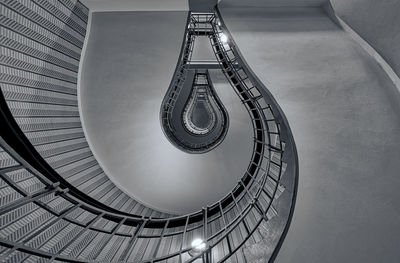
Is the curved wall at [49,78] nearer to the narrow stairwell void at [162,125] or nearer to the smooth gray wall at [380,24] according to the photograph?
the narrow stairwell void at [162,125]

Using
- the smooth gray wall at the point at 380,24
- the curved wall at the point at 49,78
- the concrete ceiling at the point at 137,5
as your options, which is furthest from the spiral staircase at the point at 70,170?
the smooth gray wall at the point at 380,24

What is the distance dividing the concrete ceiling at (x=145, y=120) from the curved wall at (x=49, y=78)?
364 millimetres

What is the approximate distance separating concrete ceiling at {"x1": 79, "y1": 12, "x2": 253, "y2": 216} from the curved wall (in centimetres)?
36

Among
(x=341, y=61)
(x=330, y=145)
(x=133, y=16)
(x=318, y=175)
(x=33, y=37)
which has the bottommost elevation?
(x=318, y=175)

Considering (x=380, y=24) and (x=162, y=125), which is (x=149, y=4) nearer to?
(x=162, y=125)

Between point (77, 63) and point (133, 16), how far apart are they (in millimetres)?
1825

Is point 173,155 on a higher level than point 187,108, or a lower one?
lower

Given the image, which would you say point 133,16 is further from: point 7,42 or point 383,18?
point 383,18

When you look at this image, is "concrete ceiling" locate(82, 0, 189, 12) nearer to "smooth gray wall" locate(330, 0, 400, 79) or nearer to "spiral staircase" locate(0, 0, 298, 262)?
"spiral staircase" locate(0, 0, 298, 262)

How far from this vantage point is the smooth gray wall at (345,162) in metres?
2.93

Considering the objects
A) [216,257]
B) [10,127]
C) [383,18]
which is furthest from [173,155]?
[383,18]

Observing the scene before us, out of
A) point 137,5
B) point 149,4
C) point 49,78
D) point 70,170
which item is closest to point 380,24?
point 149,4

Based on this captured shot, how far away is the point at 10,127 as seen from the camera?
3.07 m

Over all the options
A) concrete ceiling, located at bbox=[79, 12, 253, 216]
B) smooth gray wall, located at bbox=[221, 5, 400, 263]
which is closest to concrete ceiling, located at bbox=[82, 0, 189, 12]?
concrete ceiling, located at bbox=[79, 12, 253, 216]
